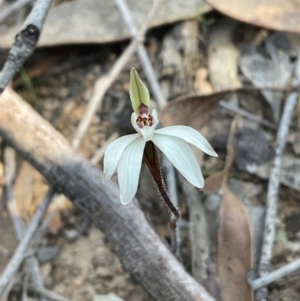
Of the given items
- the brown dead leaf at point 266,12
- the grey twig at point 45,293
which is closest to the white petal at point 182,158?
the grey twig at point 45,293

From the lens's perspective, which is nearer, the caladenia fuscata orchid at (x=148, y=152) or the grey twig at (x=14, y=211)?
the caladenia fuscata orchid at (x=148, y=152)

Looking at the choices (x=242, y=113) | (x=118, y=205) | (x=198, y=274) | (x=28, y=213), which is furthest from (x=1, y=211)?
(x=242, y=113)

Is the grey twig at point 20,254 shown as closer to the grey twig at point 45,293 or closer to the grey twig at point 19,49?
the grey twig at point 45,293

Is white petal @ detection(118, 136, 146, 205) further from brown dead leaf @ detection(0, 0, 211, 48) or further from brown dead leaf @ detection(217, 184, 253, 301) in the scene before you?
brown dead leaf @ detection(0, 0, 211, 48)

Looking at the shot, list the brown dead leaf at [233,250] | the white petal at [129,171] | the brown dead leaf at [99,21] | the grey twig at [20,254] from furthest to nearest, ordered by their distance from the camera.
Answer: the brown dead leaf at [99,21]
the grey twig at [20,254]
the brown dead leaf at [233,250]
the white petal at [129,171]

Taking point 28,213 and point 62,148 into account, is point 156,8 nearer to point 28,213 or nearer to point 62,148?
point 62,148
